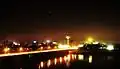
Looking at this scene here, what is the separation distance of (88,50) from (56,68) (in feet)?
228

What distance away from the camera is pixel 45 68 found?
1841 inches

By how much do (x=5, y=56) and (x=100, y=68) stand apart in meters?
27.0

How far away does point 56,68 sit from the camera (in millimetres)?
47906

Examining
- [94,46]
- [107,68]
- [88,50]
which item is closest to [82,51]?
[88,50]

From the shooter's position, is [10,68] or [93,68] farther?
[93,68]

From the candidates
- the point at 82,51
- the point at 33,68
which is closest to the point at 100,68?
the point at 33,68

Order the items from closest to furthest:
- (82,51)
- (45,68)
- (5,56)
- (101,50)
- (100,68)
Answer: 1. (45,68)
2. (100,68)
3. (5,56)
4. (82,51)
5. (101,50)

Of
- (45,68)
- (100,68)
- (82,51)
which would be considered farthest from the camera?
(82,51)

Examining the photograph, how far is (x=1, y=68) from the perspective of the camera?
156ft

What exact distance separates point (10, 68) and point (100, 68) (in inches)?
665

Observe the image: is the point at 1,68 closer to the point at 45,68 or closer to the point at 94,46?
the point at 45,68

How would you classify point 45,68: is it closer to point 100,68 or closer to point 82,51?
point 100,68

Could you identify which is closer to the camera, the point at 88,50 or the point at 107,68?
the point at 107,68

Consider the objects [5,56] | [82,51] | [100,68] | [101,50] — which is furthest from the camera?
[101,50]
